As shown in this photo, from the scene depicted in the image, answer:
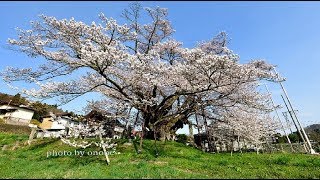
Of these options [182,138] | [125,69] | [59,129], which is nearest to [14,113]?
[59,129]

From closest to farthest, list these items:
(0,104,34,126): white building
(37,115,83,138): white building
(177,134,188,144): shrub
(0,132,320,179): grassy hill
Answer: (0,132,320,179): grassy hill, (37,115,83,138): white building, (177,134,188,144): shrub, (0,104,34,126): white building

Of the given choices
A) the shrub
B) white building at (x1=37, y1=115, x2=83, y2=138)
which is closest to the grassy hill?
white building at (x1=37, y1=115, x2=83, y2=138)

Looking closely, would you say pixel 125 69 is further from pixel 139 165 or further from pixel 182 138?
pixel 182 138

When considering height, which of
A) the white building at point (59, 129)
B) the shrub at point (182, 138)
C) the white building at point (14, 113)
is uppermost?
the white building at point (14, 113)

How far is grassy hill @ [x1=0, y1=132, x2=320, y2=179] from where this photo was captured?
37.1 feet

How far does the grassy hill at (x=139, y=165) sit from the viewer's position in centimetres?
1130

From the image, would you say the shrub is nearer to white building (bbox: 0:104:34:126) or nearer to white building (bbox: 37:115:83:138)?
white building (bbox: 37:115:83:138)

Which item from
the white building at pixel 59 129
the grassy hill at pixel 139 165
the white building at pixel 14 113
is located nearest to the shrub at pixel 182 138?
the white building at pixel 59 129

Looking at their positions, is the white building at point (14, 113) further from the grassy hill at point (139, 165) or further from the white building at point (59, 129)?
the grassy hill at point (139, 165)

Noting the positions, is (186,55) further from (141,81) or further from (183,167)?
(183,167)

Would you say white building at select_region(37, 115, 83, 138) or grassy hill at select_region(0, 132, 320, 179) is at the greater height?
white building at select_region(37, 115, 83, 138)

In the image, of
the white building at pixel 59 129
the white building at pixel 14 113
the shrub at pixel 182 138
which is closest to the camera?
the white building at pixel 59 129

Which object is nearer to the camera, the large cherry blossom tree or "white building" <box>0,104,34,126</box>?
the large cherry blossom tree

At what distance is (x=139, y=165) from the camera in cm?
1305
